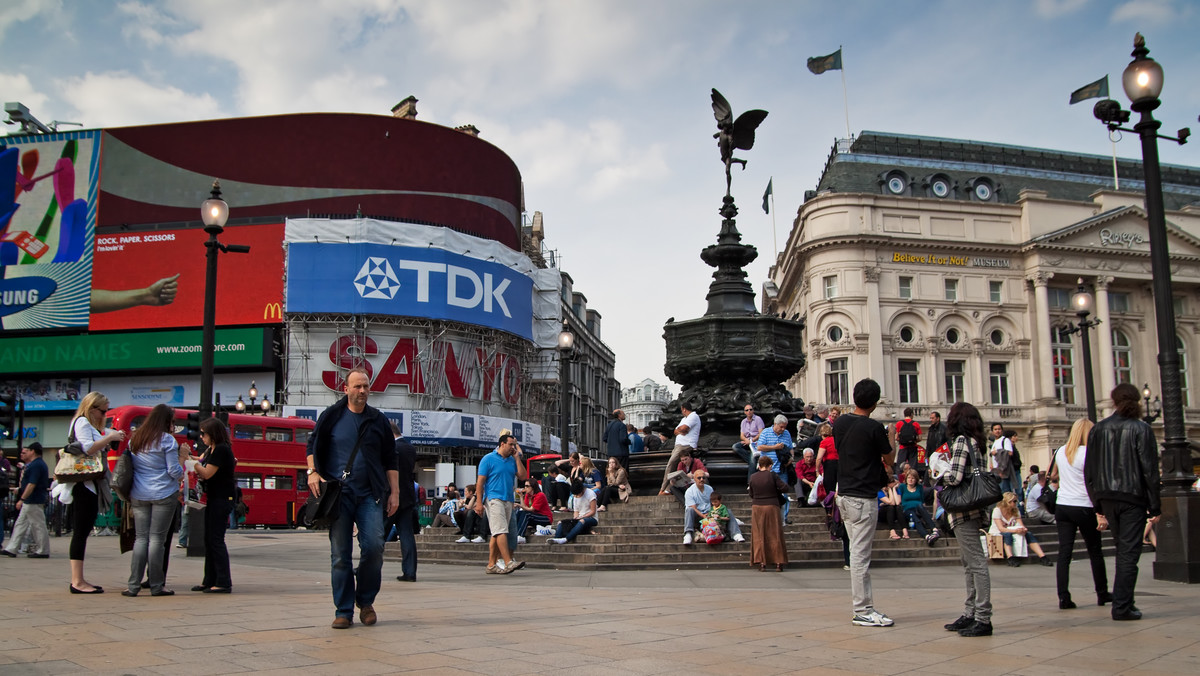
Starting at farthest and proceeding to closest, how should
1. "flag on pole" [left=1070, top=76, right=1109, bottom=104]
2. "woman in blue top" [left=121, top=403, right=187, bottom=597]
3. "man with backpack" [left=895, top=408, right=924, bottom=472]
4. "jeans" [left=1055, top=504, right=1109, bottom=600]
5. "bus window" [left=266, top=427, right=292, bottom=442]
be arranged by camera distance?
"flag on pole" [left=1070, top=76, right=1109, bottom=104] → "bus window" [left=266, top=427, right=292, bottom=442] → "man with backpack" [left=895, top=408, right=924, bottom=472] → "woman in blue top" [left=121, top=403, right=187, bottom=597] → "jeans" [left=1055, top=504, right=1109, bottom=600]

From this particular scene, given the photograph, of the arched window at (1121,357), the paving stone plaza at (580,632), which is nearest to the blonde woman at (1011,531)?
the paving stone plaza at (580,632)

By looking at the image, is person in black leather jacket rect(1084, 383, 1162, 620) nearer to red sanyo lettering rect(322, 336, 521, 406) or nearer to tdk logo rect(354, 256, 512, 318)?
red sanyo lettering rect(322, 336, 521, 406)

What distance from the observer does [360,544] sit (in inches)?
258

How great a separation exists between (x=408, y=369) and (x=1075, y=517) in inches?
1629

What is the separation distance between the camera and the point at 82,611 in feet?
22.9

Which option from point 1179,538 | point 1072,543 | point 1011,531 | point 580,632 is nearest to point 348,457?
point 580,632

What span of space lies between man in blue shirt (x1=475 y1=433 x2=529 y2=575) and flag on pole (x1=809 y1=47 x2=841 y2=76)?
4861 cm

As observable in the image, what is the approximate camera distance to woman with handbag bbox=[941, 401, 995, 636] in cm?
634

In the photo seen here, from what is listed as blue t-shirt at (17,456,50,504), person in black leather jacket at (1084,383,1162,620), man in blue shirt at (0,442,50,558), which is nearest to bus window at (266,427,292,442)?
man in blue shirt at (0,442,50,558)

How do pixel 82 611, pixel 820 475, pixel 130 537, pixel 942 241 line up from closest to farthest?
pixel 82 611 < pixel 130 537 < pixel 820 475 < pixel 942 241

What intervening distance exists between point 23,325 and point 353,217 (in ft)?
60.4

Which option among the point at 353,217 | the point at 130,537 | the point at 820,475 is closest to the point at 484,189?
the point at 353,217

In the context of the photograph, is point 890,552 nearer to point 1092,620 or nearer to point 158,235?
point 1092,620

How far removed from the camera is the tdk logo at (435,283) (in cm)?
4638
